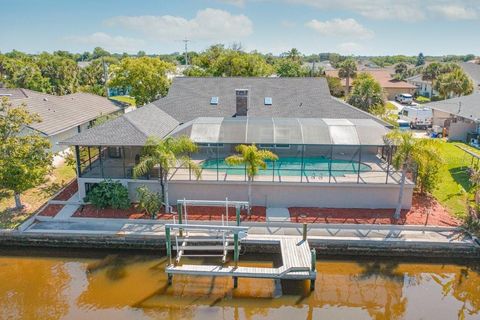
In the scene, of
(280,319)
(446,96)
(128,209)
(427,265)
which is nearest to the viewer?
(280,319)

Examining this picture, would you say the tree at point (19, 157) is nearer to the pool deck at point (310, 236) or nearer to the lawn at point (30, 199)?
the lawn at point (30, 199)

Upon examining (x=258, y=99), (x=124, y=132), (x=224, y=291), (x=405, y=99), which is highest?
(x=258, y=99)

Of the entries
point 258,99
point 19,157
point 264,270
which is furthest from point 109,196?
point 258,99

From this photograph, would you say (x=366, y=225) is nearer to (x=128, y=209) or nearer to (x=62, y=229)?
(x=128, y=209)

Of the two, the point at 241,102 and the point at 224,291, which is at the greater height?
the point at 241,102

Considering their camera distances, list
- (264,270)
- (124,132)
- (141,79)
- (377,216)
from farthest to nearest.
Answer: (141,79), (124,132), (377,216), (264,270)

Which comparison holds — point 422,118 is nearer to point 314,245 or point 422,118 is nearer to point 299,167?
point 299,167

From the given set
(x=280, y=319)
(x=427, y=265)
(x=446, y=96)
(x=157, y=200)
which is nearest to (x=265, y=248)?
(x=280, y=319)
